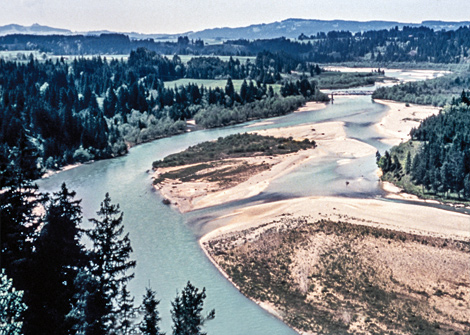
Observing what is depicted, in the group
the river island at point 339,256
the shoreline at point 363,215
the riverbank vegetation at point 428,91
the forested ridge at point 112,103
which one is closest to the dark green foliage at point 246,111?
the forested ridge at point 112,103

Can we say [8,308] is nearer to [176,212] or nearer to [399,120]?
[176,212]

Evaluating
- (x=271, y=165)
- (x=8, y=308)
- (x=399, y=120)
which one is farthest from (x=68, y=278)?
(x=399, y=120)

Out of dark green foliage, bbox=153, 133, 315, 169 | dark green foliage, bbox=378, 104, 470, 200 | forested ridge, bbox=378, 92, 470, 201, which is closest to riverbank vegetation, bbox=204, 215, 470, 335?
forested ridge, bbox=378, 92, 470, 201

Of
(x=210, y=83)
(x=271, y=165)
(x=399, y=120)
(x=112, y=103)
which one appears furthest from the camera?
(x=210, y=83)

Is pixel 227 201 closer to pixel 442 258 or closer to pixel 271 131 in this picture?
pixel 442 258

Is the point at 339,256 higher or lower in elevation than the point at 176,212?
higher

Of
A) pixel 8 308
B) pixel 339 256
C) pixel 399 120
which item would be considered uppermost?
pixel 8 308

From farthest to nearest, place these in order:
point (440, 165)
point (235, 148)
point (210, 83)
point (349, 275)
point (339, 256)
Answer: point (210, 83)
point (235, 148)
point (440, 165)
point (339, 256)
point (349, 275)

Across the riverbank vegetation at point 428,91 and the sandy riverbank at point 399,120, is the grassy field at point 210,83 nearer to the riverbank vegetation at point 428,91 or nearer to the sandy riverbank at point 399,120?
the riverbank vegetation at point 428,91
